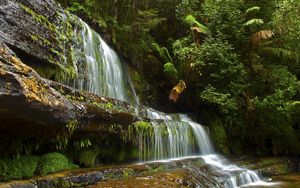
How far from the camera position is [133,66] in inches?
545

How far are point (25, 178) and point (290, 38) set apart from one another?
10988 millimetres

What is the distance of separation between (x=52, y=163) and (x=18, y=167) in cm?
72

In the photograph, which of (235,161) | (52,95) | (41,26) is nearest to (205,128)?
(235,161)

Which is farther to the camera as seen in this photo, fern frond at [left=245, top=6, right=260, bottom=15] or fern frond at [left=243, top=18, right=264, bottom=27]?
fern frond at [left=245, top=6, right=260, bottom=15]

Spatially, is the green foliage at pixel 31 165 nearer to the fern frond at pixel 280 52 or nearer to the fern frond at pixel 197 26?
the fern frond at pixel 197 26

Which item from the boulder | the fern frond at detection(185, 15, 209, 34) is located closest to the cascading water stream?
the boulder

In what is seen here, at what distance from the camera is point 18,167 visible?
5.97 m

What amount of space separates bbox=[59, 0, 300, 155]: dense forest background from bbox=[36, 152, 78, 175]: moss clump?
618cm

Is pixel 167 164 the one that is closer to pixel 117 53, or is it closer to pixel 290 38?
pixel 117 53

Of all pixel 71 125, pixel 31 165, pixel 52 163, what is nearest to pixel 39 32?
pixel 71 125

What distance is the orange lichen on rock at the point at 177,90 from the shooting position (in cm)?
1254

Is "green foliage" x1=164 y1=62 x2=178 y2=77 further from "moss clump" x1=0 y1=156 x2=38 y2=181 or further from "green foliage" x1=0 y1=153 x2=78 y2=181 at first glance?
"moss clump" x1=0 y1=156 x2=38 y2=181

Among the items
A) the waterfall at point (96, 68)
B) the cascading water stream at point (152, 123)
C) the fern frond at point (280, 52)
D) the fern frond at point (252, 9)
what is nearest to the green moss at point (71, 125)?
the cascading water stream at point (152, 123)

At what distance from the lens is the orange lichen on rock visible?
12.5 meters
